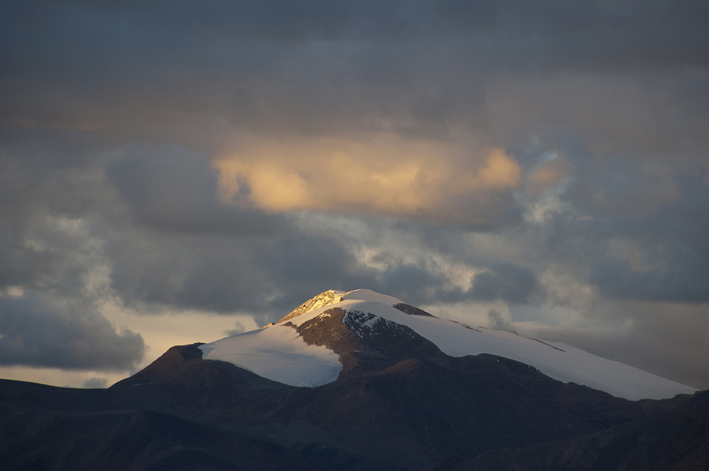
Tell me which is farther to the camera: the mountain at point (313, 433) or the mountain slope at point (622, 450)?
the mountain at point (313, 433)

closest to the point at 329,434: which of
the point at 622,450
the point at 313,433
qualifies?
the point at 313,433

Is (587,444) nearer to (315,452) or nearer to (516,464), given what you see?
(516,464)

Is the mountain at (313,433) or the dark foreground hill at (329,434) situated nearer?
the dark foreground hill at (329,434)

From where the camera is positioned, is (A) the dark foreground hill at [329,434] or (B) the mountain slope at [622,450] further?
(A) the dark foreground hill at [329,434]

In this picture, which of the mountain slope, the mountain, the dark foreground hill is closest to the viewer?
the mountain slope

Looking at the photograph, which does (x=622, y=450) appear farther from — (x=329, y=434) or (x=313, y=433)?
(x=313, y=433)

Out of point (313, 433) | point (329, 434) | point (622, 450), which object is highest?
point (313, 433)

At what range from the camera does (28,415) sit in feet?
524

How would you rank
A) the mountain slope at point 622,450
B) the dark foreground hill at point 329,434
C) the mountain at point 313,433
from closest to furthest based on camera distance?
1. the mountain slope at point 622,450
2. the dark foreground hill at point 329,434
3. the mountain at point 313,433

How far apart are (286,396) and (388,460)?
134ft

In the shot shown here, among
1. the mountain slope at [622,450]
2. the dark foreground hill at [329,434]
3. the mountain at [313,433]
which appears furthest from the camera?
the mountain at [313,433]

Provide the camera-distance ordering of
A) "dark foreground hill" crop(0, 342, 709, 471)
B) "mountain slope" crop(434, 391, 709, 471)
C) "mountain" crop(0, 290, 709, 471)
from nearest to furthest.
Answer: "mountain slope" crop(434, 391, 709, 471)
"dark foreground hill" crop(0, 342, 709, 471)
"mountain" crop(0, 290, 709, 471)

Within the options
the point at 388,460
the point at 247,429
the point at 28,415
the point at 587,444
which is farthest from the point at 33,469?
the point at 587,444

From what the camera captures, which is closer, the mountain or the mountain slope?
the mountain slope
